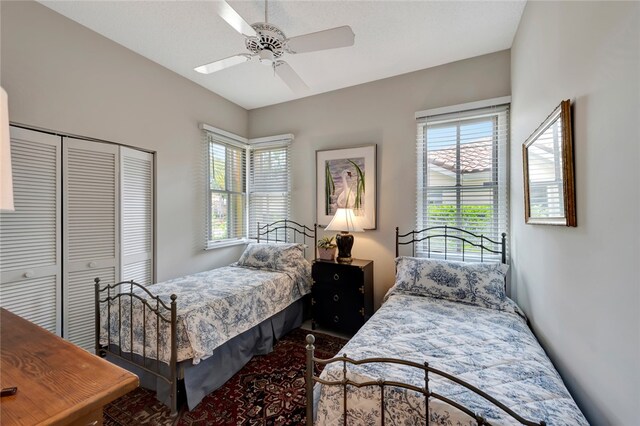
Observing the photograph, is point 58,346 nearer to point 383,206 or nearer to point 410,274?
point 410,274

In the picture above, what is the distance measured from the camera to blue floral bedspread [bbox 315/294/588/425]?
1.05m

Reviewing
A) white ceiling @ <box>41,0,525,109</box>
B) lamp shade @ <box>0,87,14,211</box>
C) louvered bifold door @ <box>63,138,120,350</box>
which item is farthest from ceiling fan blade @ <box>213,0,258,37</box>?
louvered bifold door @ <box>63,138,120,350</box>

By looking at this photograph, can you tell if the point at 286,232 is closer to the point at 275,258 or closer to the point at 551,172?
the point at 275,258

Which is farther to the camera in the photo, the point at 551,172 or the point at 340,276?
the point at 340,276

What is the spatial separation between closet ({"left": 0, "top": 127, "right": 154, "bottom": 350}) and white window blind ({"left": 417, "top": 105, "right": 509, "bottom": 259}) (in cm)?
295

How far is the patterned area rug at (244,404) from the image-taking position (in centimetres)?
178

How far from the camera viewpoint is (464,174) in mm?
2801

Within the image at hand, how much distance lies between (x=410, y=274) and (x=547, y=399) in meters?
1.37

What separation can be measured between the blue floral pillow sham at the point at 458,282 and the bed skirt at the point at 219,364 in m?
1.23

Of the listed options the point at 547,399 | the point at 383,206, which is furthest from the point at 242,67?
the point at 547,399

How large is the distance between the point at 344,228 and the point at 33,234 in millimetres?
2580

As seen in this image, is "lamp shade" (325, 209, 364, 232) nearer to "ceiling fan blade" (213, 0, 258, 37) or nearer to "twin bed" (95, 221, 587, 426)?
"twin bed" (95, 221, 587, 426)

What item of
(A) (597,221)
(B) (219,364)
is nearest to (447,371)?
(A) (597,221)

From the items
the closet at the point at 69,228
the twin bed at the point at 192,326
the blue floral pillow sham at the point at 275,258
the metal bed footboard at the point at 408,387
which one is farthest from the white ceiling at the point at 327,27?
the metal bed footboard at the point at 408,387
